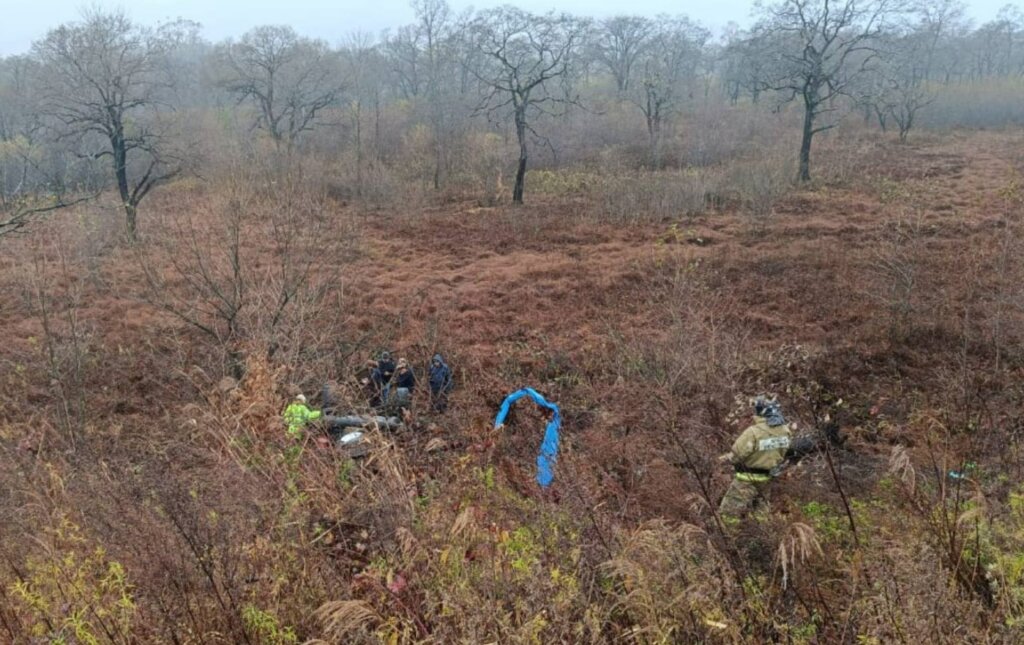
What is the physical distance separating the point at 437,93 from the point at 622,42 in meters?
19.3

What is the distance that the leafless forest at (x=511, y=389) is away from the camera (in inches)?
105

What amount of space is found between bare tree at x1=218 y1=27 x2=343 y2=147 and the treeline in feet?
0.42

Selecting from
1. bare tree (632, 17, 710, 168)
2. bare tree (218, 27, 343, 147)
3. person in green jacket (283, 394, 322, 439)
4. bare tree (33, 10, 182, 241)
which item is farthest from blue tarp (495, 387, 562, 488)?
bare tree (632, 17, 710, 168)

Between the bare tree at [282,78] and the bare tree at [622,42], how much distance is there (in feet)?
61.8

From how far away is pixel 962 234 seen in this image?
12852 millimetres

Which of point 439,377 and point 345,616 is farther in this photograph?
point 439,377

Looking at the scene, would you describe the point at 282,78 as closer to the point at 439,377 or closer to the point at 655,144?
the point at 655,144

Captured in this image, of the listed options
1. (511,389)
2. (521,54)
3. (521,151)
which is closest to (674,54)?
(521,54)

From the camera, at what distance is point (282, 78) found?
1131 inches

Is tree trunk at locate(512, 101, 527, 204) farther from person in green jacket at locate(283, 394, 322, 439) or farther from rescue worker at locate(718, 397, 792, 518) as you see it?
rescue worker at locate(718, 397, 792, 518)

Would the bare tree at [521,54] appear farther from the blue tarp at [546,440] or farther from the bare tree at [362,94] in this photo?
the blue tarp at [546,440]

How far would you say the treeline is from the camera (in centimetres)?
1586

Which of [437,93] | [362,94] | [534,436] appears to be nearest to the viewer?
[534,436]

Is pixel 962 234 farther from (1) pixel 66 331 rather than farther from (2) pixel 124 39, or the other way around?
(2) pixel 124 39
